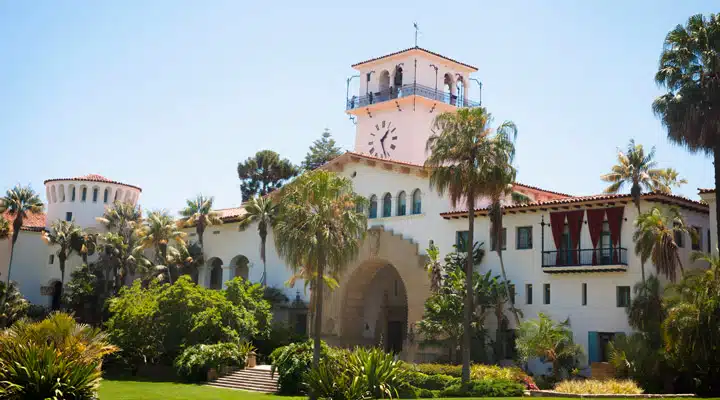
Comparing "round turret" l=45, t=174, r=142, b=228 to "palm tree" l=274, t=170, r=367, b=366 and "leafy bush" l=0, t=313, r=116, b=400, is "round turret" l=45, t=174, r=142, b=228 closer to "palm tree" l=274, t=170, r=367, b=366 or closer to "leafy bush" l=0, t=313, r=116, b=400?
"palm tree" l=274, t=170, r=367, b=366

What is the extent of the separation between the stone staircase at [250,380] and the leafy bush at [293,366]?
3.37 ft

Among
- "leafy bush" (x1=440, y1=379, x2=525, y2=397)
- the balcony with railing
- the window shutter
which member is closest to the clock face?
the balcony with railing

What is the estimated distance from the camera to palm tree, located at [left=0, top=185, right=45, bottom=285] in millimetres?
63938

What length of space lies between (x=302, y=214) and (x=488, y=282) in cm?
1188

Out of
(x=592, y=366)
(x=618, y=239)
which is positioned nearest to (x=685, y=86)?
(x=618, y=239)

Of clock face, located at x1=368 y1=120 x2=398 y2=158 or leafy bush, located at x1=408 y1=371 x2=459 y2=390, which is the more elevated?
clock face, located at x1=368 y1=120 x2=398 y2=158

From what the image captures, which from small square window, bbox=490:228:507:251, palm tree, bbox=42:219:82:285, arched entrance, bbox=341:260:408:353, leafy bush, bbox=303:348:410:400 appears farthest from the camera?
palm tree, bbox=42:219:82:285

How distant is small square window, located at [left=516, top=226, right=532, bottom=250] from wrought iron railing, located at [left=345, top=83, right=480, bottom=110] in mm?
17592

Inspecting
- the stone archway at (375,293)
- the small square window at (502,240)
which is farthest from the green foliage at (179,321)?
the small square window at (502,240)

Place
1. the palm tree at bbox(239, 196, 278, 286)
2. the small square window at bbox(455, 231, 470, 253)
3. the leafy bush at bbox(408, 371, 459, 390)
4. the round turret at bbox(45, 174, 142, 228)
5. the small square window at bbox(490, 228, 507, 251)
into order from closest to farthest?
the leafy bush at bbox(408, 371, 459, 390) → the small square window at bbox(490, 228, 507, 251) → the small square window at bbox(455, 231, 470, 253) → the palm tree at bbox(239, 196, 278, 286) → the round turret at bbox(45, 174, 142, 228)

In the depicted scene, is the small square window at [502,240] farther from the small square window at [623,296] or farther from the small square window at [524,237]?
the small square window at [623,296]

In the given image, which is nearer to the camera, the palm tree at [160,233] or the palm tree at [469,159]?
the palm tree at [469,159]

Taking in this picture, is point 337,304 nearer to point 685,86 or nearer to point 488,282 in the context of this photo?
point 488,282

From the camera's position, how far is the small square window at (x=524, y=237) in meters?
43.0
